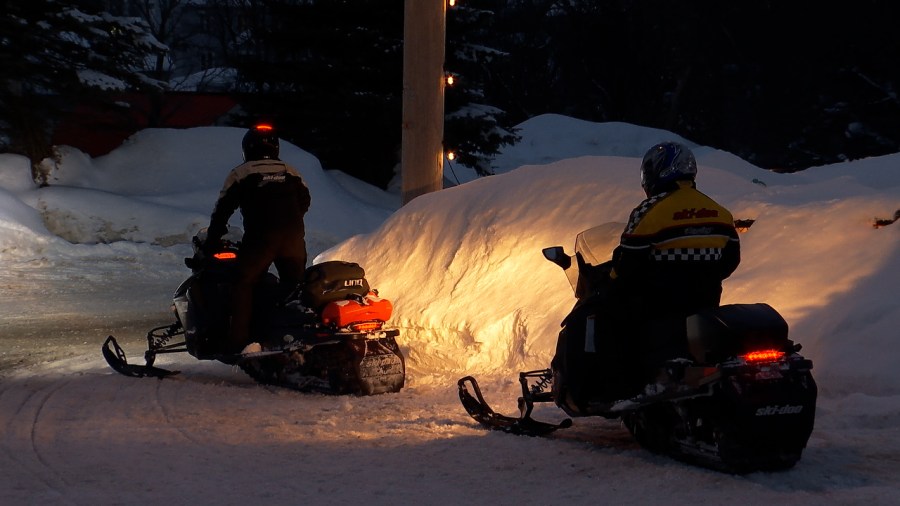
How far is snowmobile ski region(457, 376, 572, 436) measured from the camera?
673 centimetres

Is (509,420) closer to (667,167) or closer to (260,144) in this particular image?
(667,167)

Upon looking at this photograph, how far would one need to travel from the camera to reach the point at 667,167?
19.8 ft

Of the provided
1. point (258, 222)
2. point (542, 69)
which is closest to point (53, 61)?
point (258, 222)

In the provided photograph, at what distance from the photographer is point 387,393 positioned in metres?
8.57

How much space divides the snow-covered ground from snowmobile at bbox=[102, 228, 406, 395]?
213 millimetres

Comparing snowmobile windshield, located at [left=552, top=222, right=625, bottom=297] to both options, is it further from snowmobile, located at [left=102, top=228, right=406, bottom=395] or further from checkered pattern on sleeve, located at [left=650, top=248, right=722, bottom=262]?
snowmobile, located at [left=102, top=228, right=406, bottom=395]

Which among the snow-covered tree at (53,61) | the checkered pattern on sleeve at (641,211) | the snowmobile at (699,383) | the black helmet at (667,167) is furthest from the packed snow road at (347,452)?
the snow-covered tree at (53,61)

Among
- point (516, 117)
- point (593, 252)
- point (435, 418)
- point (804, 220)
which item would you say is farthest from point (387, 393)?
point (516, 117)

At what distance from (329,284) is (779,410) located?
4.15 metres

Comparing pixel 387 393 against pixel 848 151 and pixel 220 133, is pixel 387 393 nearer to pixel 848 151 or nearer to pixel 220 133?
pixel 220 133

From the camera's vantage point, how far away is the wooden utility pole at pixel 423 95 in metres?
12.4

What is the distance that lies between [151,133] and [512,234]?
614 inches

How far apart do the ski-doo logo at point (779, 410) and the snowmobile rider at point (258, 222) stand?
443 centimetres

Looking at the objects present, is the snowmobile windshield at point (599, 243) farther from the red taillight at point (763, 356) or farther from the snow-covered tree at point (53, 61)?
the snow-covered tree at point (53, 61)
